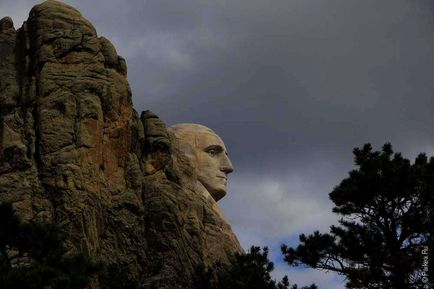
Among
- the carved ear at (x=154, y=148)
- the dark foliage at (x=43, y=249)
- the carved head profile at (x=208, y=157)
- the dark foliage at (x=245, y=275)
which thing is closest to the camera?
the dark foliage at (x=43, y=249)

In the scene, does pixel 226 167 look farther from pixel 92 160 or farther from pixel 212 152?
pixel 92 160

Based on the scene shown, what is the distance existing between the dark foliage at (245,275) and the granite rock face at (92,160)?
101cm

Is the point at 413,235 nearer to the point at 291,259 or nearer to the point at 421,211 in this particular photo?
the point at 421,211

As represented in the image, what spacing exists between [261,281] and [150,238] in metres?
6.63

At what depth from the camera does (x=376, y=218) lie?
1441 inches

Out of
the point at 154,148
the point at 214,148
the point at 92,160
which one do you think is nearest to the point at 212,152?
the point at 214,148

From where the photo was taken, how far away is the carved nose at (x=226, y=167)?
57.7 meters

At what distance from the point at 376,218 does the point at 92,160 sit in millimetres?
16100

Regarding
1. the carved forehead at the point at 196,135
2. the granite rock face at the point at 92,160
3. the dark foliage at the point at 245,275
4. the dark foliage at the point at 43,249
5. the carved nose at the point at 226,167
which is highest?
the carved forehead at the point at 196,135

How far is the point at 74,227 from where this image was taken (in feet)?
150

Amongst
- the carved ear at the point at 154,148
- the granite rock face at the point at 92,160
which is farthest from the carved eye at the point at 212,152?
the carved ear at the point at 154,148

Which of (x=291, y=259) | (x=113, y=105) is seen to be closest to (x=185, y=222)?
(x=113, y=105)

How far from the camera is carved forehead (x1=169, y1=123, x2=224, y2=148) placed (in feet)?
189

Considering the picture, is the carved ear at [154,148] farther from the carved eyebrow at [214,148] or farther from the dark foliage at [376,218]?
the dark foliage at [376,218]
